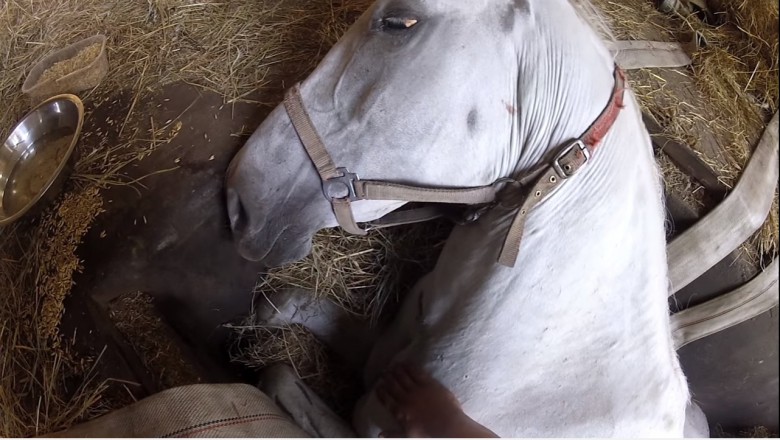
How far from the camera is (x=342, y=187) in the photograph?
1.09 m

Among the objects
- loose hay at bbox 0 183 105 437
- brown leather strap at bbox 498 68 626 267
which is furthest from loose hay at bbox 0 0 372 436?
brown leather strap at bbox 498 68 626 267

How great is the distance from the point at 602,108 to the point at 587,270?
12.9 inches

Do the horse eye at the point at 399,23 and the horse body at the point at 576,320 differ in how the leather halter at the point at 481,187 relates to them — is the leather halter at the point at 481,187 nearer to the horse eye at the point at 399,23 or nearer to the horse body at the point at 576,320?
the horse body at the point at 576,320

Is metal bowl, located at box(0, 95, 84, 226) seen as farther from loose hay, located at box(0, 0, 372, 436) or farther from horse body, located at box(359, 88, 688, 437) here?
horse body, located at box(359, 88, 688, 437)

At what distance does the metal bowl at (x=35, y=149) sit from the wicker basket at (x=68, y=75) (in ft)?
0.16

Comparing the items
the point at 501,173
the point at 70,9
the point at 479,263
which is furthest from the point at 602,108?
the point at 70,9

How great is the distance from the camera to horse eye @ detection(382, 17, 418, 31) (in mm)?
1004

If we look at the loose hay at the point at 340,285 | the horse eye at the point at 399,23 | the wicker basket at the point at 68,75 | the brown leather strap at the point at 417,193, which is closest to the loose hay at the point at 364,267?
the loose hay at the point at 340,285

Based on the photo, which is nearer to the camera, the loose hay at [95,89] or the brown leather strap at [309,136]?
the brown leather strap at [309,136]

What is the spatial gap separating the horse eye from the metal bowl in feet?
2.49

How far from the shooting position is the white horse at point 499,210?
3.37ft

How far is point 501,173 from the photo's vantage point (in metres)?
1.16

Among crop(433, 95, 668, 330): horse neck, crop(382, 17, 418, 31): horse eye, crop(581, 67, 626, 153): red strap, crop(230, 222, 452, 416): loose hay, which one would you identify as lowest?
crop(230, 222, 452, 416): loose hay

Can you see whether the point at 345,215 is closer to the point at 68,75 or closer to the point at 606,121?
the point at 606,121
